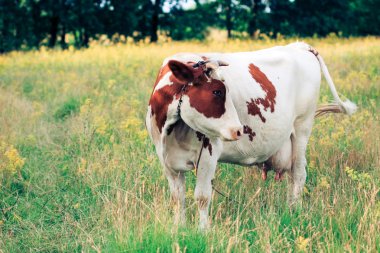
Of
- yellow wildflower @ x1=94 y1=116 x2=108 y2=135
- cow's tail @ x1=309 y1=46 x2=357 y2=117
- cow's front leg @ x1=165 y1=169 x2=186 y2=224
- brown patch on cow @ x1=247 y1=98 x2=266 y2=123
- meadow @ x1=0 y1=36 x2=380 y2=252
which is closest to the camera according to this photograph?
meadow @ x1=0 y1=36 x2=380 y2=252

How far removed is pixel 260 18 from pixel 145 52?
19547 millimetres

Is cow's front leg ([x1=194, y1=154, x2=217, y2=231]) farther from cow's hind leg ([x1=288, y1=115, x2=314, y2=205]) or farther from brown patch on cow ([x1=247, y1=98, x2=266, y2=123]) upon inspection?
cow's hind leg ([x1=288, y1=115, x2=314, y2=205])

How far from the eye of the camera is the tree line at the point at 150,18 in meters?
31.0

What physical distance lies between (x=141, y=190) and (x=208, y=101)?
5.45 ft

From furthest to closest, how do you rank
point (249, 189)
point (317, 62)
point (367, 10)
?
point (367, 10), point (317, 62), point (249, 189)

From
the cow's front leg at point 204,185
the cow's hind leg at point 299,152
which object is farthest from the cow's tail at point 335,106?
the cow's front leg at point 204,185

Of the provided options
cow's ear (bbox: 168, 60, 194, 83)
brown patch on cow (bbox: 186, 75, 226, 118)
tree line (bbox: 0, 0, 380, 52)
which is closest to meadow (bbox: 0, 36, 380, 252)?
brown patch on cow (bbox: 186, 75, 226, 118)

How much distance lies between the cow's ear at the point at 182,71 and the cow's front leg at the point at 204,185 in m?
0.68

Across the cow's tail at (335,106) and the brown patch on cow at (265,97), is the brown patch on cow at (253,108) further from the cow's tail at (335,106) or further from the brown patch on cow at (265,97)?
the cow's tail at (335,106)

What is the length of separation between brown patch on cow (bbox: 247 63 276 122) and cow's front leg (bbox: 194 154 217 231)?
0.71 meters

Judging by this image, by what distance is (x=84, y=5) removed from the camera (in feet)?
101

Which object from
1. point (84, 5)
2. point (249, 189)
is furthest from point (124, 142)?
point (84, 5)

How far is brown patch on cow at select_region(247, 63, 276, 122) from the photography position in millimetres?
4504

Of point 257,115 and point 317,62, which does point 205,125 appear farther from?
point 317,62
